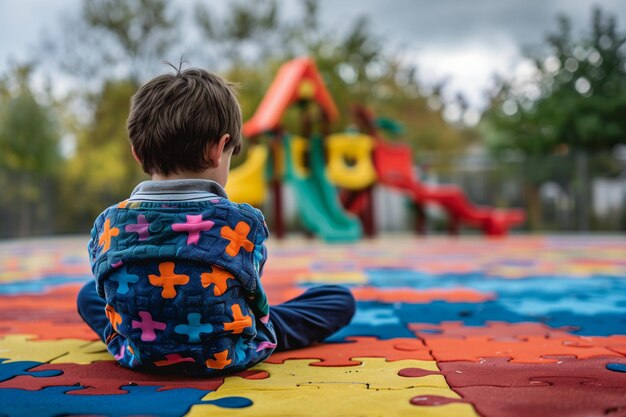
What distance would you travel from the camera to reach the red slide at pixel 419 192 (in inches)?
445

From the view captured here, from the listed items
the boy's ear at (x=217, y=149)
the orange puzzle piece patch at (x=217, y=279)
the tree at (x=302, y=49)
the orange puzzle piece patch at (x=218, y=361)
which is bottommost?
the orange puzzle piece patch at (x=218, y=361)

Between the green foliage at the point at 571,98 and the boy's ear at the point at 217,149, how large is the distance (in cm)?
1577

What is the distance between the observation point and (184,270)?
1.62 m

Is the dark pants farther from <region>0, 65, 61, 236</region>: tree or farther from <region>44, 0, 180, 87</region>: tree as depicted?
<region>44, 0, 180, 87</region>: tree

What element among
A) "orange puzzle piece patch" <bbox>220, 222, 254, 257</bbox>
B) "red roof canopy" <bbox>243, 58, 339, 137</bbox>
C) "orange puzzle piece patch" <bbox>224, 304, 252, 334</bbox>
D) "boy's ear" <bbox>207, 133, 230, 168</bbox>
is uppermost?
"red roof canopy" <bbox>243, 58, 339, 137</bbox>

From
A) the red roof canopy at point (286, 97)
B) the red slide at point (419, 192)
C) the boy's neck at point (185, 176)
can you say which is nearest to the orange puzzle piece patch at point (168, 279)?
the boy's neck at point (185, 176)

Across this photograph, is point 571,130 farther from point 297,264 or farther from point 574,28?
point 297,264

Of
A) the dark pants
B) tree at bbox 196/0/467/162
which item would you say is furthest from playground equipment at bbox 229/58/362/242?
tree at bbox 196/0/467/162

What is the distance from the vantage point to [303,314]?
82.8 inches

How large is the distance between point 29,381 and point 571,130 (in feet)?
54.5

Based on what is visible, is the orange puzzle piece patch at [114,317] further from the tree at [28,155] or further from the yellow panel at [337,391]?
the tree at [28,155]

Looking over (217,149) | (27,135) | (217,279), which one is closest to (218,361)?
(217,279)

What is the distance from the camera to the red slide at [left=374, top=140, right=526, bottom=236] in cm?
1130

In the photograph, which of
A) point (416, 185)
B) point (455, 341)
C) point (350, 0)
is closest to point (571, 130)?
point (416, 185)
